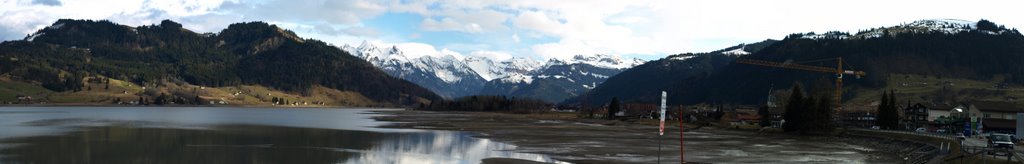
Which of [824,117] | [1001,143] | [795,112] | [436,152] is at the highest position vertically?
[795,112]

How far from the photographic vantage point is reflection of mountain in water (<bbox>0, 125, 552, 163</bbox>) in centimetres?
5248

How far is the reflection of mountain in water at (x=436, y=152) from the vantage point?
55344mm

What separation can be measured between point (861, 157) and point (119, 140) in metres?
65.0

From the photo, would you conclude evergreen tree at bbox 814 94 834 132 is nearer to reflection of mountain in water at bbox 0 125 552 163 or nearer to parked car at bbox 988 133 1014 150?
parked car at bbox 988 133 1014 150

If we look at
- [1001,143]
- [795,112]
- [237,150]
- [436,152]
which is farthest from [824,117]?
[237,150]

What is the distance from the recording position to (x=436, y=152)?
62562mm

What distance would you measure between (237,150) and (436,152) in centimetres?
1560

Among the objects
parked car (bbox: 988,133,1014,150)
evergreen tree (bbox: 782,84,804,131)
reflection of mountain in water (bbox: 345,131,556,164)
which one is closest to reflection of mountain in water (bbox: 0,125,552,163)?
reflection of mountain in water (bbox: 345,131,556,164)

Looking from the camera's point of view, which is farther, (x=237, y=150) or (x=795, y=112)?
(x=795, y=112)

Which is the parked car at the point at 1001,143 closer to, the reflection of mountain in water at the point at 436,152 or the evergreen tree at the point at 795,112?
the reflection of mountain in water at the point at 436,152

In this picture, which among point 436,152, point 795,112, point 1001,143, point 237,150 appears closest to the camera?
point 237,150

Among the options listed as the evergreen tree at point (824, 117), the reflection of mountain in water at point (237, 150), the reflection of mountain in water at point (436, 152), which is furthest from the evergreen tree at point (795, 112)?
the reflection of mountain in water at point (237, 150)

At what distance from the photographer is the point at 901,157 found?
6084 centimetres

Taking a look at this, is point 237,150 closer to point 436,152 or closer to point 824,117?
point 436,152
